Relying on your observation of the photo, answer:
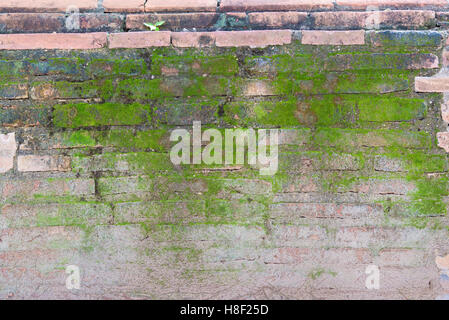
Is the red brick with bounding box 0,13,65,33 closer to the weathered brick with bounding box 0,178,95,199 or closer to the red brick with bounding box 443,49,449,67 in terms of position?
the weathered brick with bounding box 0,178,95,199

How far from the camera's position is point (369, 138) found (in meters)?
1.57

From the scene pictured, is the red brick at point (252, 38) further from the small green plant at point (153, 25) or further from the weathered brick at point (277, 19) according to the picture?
the small green plant at point (153, 25)

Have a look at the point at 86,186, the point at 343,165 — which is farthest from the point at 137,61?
the point at 343,165

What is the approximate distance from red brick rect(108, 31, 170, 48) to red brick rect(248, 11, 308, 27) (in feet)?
1.29

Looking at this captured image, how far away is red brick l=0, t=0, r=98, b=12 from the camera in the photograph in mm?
1533

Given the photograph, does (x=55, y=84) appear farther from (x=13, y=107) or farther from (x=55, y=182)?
(x=55, y=182)

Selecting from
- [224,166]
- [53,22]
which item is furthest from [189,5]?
[224,166]

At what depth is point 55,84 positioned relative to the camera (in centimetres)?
154

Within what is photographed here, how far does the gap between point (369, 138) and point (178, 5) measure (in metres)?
1.06

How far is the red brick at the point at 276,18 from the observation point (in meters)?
1.53

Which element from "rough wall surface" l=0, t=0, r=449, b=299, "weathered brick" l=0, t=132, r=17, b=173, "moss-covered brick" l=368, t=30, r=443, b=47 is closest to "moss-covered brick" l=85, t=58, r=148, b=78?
"rough wall surface" l=0, t=0, r=449, b=299

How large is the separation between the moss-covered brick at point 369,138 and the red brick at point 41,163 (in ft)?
3.82

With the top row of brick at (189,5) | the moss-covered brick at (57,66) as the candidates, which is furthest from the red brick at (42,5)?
the moss-covered brick at (57,66)

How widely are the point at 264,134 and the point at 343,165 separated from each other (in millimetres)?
393
